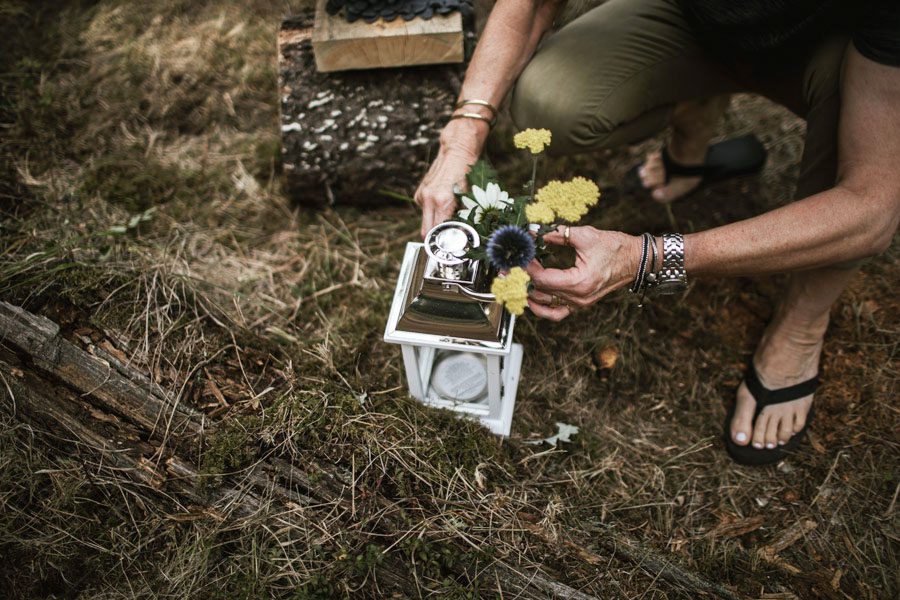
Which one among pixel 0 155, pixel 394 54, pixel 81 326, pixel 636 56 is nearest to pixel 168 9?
pixel 0 155

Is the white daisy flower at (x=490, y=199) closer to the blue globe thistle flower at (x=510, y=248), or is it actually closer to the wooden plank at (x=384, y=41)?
the blue globe thistle flower at (x=510, y=248)

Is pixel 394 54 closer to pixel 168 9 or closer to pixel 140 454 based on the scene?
pixel 140 454

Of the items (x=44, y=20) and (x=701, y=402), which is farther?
(x=44, y=20)

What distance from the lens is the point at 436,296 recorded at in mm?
1408

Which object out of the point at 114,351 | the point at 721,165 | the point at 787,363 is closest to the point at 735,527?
the point at 787,363

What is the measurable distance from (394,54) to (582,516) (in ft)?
5.70

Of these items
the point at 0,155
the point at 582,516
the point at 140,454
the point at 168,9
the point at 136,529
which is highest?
the point at 168,9

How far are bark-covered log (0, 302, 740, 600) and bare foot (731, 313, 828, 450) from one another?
583 mm

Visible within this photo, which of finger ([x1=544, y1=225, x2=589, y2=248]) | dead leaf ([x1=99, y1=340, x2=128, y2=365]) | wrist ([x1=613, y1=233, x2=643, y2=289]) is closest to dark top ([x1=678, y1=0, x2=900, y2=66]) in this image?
wrist ([x1=613, y1=233, x2=643, y2=289])

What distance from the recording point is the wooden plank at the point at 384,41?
208 cm

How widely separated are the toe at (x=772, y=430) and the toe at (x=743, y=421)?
0.05m

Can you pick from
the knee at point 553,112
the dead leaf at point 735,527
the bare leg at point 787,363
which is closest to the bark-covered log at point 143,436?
the dead leaf at point 735,527

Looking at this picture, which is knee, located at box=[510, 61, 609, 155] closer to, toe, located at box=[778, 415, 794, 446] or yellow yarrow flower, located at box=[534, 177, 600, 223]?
yellow yarrow flower, located at box=[534, 177, 600, 223]

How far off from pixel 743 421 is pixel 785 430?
0.42ft
